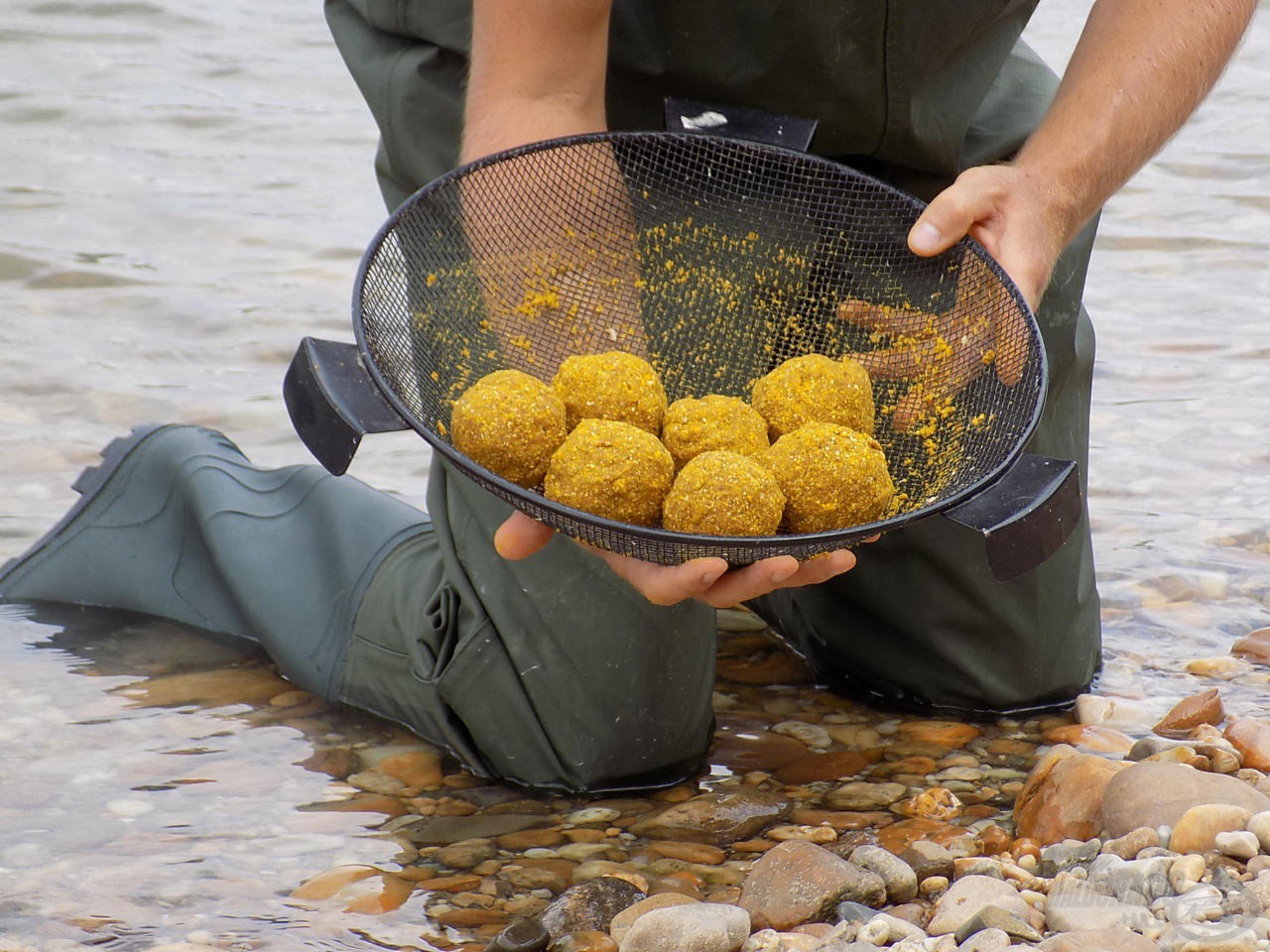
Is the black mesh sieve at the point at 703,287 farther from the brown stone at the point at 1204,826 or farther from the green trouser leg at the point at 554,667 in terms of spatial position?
the brown stone at the point at 1204,826

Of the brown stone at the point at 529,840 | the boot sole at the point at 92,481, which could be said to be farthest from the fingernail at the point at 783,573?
the boot sole at the point at 92,481

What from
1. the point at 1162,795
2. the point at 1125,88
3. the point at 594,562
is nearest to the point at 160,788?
the point at 594,562

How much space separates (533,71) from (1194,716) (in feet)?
4.84

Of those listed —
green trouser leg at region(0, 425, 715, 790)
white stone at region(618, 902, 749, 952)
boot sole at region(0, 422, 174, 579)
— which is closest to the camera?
white stone at region(618, 902, 749, 952)

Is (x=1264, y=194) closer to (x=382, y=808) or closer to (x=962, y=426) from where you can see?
(x=962, y=426)

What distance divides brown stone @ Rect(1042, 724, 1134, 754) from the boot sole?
5.81 feet

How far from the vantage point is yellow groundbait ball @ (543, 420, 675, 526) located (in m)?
1.94

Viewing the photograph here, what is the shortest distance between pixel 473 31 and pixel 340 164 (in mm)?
3899

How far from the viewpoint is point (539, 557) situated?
95.7 inches

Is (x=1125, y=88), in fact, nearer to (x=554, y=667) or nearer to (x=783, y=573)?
(x=783, y=573)

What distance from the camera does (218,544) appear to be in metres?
2.82

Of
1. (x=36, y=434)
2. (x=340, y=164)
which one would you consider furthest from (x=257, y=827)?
(x=340, y=164)

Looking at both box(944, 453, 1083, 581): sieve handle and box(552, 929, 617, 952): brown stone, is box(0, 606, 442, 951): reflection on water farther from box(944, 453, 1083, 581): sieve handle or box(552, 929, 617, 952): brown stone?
box(944, 453, 1083, 581): sieve handle

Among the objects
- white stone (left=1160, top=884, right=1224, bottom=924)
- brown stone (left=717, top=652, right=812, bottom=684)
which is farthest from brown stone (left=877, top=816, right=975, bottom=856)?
brown stone (left=717, top=652, right=812, bottom=684)
